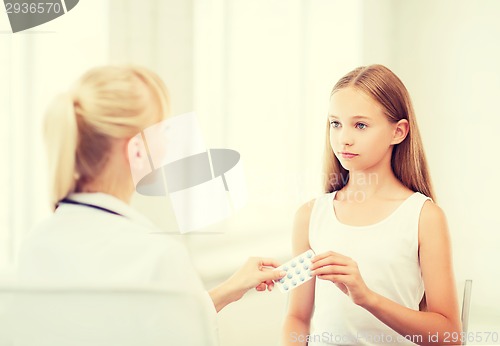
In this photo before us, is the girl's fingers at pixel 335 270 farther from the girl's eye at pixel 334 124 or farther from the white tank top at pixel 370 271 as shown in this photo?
the girl's eye at pixel 334 124

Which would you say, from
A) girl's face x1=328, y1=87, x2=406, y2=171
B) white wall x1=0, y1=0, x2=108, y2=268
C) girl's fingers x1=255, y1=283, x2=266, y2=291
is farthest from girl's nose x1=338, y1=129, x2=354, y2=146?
white wall x1=0, y1=0, x2=108, y2=268

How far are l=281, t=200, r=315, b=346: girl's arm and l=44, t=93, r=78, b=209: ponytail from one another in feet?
1.15

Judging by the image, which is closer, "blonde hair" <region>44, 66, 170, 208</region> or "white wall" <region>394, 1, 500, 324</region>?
"blonde hair" <region>44, 66, 170, 208</region>

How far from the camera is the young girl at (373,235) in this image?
3.31 ft

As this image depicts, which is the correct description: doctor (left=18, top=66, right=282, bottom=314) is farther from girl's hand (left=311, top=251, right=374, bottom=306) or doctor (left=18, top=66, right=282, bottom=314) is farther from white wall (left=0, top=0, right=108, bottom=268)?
girl's hand (left=311, top=251, right=374, bottom=306)

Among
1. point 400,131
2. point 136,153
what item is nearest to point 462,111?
point 400,131

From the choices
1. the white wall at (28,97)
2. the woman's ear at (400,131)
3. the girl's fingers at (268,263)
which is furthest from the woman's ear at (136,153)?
the woman's ear at (400,131)

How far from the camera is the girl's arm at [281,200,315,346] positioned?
1074 millimetres

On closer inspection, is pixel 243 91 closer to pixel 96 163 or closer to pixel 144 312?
pixel 96 163

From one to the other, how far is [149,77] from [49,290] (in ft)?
1.10

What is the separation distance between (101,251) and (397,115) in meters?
0.48

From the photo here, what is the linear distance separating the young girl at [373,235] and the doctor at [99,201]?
0.21 meters

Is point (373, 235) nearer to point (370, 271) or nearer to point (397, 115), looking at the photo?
point (370, 271)

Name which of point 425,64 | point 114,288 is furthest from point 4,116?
point 425,64
